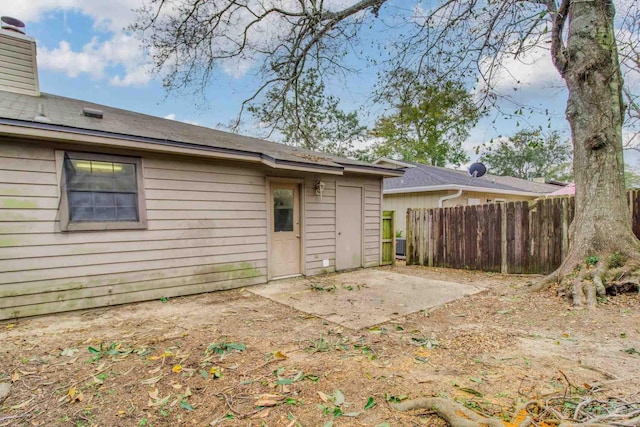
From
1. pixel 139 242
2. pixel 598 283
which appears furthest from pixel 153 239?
pixel 598 283

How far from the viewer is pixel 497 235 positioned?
7086 mm

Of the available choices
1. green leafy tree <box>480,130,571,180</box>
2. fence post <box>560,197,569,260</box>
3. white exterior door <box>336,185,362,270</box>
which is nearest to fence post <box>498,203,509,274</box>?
fence post <box>560,197,569,260</box>

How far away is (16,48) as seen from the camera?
17.0 feet

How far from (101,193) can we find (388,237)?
624 centimetres

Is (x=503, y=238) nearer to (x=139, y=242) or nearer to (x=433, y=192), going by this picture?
(x=433, y=192)

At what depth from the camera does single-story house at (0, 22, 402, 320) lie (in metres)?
3.89

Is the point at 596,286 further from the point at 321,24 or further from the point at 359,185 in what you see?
the point at 321,24

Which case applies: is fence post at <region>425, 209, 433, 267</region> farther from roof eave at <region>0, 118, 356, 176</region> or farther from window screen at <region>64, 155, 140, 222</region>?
window screen at <region>64, 155, 140, 222</region>

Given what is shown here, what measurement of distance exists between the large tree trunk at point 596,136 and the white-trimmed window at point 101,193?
6525 mm

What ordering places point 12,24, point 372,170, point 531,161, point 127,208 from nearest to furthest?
point 127,208, point 12,24, point 372,170, point 531,161

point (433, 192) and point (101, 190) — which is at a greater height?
point (433, 192)

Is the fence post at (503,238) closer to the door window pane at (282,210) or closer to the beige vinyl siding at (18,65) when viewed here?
the door window pane at (282,210)

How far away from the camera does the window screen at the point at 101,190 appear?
4184 millimetres

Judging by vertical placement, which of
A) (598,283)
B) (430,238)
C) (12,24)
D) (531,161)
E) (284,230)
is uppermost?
(531,161)
